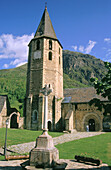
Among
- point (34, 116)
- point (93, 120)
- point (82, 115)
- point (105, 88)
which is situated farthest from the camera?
point (82, 115)

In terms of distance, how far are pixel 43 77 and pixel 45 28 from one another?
31.1 ft

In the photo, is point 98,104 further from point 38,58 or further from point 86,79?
point 86,79

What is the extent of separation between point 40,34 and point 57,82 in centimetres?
918

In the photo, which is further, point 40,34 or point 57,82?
point 40,34

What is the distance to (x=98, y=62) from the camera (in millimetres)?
157750

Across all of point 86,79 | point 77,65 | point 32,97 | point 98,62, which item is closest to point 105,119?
point 32,97

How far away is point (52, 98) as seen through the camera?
81.5ft

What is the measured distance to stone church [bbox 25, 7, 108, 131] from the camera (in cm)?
2409

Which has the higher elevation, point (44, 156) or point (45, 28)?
point (45, 28)

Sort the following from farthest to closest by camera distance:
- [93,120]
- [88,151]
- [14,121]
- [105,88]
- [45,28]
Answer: [14,121] → [45,28] → [93,120] → [88,151] → [105,88]

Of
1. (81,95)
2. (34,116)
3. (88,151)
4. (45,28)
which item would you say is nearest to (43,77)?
(34,116)

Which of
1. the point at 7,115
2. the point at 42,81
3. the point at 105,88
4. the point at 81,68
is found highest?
the point at 81,68

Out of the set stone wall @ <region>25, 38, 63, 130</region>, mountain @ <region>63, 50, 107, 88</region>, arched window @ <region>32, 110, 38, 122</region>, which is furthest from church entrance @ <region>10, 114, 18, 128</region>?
mountain @ <region>63, 50, 107, 88</region>

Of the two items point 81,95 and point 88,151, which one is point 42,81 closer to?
point 81,95
